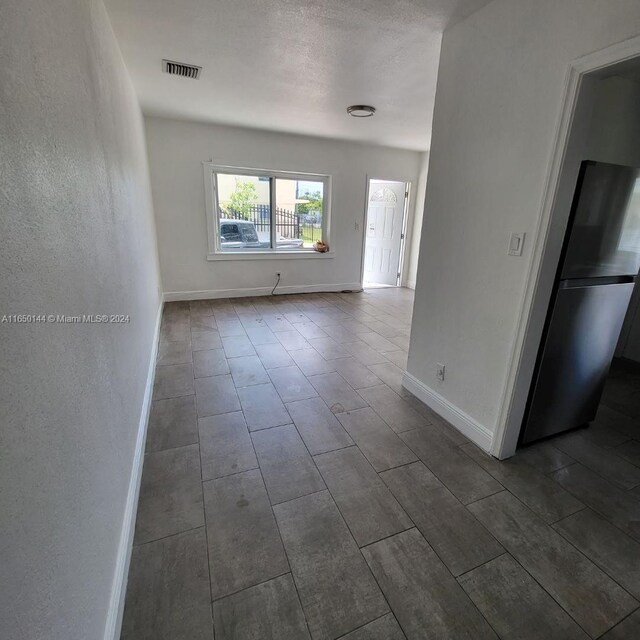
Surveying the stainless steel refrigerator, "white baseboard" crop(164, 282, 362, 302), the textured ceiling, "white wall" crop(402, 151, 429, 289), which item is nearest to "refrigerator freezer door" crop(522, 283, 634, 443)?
the stainless steel refrigerator

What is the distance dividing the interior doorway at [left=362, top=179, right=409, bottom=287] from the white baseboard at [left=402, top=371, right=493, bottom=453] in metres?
3.98

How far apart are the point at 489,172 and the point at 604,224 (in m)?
0.68

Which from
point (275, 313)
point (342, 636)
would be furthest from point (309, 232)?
point (342, 636)

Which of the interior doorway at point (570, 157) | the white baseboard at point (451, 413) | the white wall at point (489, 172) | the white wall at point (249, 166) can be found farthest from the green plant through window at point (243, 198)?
the interior doorway at point (570, 157)

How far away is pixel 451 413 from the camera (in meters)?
2.38

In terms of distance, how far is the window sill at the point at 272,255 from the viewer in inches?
207

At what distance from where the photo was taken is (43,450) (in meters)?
0.71

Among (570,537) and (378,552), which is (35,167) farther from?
(570,537)

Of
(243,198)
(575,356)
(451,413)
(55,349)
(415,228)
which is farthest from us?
(415,228)

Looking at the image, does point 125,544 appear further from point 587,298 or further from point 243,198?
point 243,198

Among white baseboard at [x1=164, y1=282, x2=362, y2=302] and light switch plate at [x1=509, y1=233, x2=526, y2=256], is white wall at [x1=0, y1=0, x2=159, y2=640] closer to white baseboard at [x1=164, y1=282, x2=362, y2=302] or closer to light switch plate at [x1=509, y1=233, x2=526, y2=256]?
light switch plate at [x1=509, y1=233, x2=526, y2=256]

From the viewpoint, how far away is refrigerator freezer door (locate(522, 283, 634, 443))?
1.95m

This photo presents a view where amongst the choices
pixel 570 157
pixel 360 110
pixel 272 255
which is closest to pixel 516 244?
pixel 570 157

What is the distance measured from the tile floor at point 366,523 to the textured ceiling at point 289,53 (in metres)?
2.52
